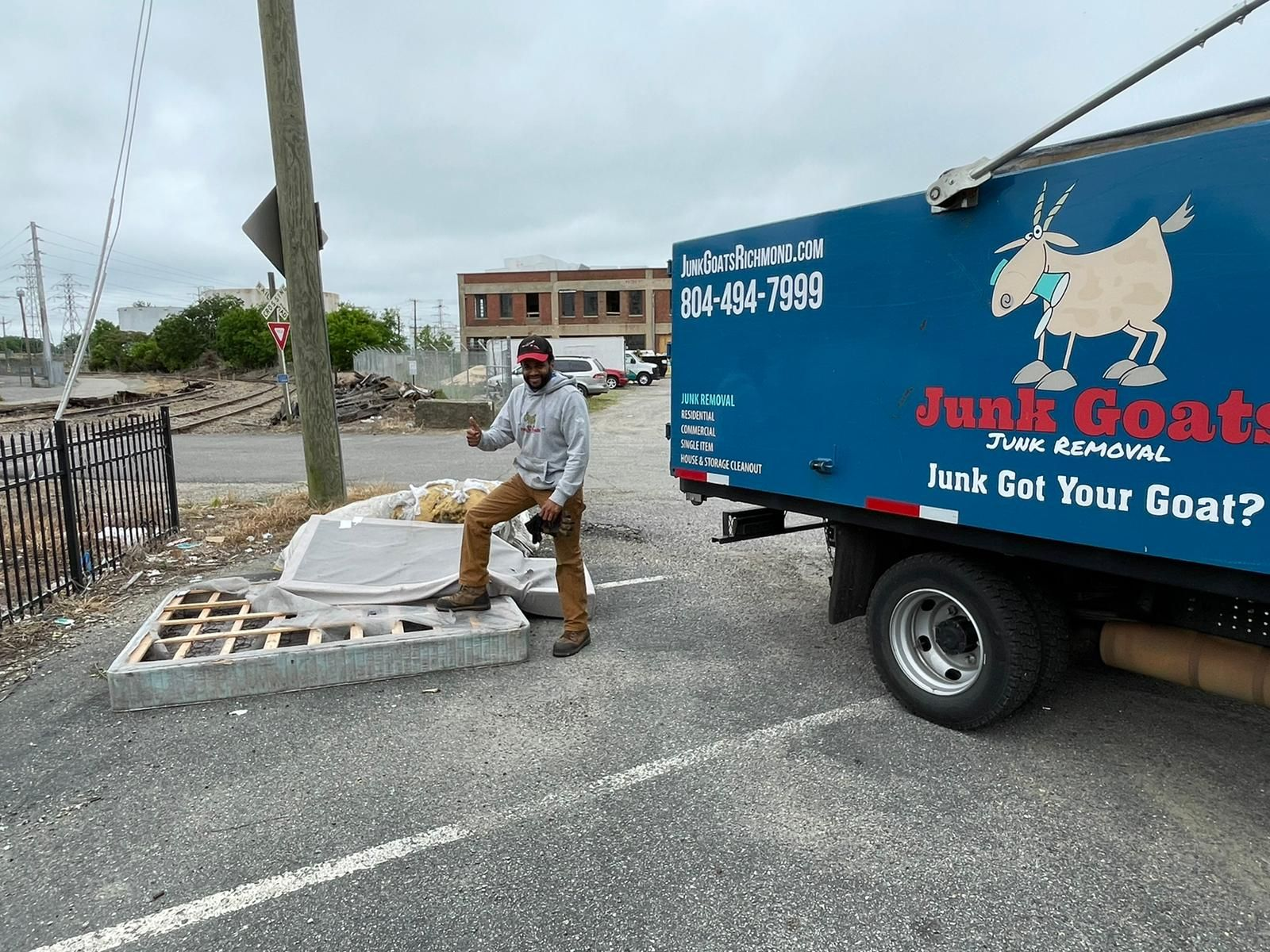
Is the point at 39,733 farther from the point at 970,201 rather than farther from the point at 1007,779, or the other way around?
the point at 970,201

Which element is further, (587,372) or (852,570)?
(587,372)

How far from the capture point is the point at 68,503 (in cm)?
613

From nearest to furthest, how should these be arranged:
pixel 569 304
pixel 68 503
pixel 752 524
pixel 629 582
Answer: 1. pixel 752 524
2. pixel 68 503
3. pixel 629 582
4. pixel 569 304

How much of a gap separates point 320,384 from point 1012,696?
6919mm

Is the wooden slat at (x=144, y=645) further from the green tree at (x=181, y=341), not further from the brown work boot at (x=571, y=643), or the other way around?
the green tree at (x=181, y=341)

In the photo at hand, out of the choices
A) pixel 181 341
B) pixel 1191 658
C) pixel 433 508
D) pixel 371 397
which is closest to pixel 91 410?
pixel 371 397

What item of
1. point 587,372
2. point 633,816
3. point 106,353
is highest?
point 106,353

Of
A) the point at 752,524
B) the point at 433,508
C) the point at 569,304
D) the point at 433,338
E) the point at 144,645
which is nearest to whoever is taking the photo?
the point at 144,645

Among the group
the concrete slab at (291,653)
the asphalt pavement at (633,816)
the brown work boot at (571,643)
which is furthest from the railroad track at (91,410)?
the asphalt pavement at (633,816)

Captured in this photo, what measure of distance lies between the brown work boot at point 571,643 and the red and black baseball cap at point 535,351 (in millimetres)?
1740

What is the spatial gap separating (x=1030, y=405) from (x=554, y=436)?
2.76 m

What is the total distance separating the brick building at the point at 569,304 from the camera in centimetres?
6875

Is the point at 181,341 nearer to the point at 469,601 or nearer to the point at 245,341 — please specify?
the point at 245,341

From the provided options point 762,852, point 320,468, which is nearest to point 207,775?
point 762,852
